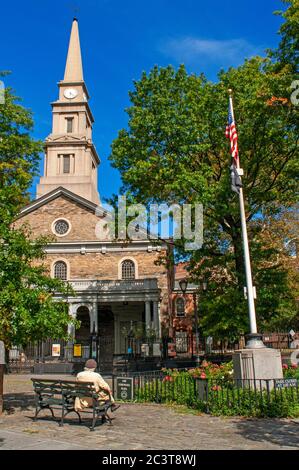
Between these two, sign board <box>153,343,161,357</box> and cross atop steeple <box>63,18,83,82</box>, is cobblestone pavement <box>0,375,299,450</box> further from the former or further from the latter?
cross atop steeple <box>63,18,83,82</box>

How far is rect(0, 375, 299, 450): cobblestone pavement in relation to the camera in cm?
725

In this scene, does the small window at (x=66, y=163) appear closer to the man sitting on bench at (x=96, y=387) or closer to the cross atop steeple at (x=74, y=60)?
the cross atop steeple at (x=74, y=60)

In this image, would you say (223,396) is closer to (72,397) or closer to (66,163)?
(72,397)

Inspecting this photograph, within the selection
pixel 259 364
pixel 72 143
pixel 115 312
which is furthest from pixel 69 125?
pixel 259 364

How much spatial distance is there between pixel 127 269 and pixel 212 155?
17.9 meters

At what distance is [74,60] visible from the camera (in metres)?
50.2

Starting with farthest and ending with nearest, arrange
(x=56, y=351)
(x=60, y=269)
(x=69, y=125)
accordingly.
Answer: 1. (x=69, y=125)
2. (x=60, y=269)
3. (x=56, y=351)

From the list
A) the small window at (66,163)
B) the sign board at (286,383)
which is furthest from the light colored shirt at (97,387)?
the small window at (66,163)

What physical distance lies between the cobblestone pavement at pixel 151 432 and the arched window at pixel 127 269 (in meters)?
25.1

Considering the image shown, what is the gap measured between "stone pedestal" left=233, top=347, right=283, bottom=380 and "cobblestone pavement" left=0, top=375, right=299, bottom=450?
206 cm

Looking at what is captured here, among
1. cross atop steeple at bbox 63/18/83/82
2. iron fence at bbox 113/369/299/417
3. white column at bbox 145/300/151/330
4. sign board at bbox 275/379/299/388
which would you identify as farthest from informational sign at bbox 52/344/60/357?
cross atop steeple at bbox 63/18/83/82
